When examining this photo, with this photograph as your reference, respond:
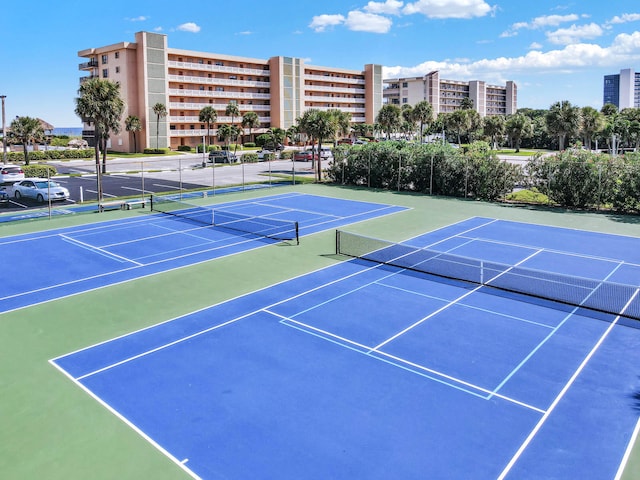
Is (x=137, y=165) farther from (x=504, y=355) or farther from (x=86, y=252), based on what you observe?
(x=504, y=355)

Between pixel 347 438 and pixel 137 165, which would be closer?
pixel 347 438

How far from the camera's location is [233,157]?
2611 inches

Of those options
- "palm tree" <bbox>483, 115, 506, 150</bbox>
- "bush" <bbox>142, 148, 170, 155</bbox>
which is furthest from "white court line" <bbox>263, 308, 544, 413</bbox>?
"palm tree" <bbox>483, 115, 506, 150</bbox>

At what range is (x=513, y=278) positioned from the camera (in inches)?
667

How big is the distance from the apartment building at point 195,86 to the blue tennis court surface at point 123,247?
2565 inches

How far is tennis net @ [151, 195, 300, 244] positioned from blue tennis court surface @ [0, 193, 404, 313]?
1.86 ft

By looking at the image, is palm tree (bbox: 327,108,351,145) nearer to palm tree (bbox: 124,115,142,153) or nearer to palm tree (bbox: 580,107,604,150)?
palm tree (bbox: 124,115,142,153)

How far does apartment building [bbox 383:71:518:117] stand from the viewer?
166 metres

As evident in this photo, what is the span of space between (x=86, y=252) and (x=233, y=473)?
1594 cm

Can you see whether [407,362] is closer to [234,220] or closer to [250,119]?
[234,220]

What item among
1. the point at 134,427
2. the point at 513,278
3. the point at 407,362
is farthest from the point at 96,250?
the point at 513,278

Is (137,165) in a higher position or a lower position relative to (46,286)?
higher

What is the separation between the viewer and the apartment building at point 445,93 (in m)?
166

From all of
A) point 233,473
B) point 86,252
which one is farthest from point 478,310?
point 86,252
